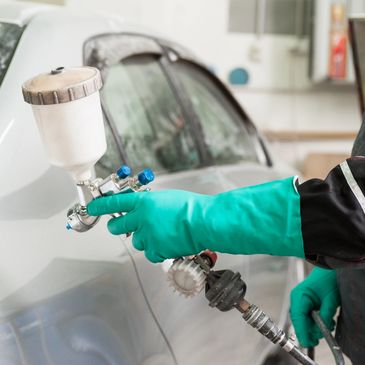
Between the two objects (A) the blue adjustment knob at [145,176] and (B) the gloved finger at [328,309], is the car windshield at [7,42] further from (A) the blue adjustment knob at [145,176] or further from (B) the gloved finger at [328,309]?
(B) the gloved finger at [328,309]

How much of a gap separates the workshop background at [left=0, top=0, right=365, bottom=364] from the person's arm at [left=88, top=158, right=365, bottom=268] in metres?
4.23

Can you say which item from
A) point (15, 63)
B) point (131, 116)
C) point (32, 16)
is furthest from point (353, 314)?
point (32, 16)

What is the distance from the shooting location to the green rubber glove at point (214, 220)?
38.2 inches

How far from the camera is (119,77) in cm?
162

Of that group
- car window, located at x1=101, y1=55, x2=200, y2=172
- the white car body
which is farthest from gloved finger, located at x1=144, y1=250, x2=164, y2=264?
car window, located at x1=101, y1=55, x2=200, y2=172

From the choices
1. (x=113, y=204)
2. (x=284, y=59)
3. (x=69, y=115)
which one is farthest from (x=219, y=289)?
(x=284, y=59)

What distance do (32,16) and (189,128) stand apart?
2.29ft

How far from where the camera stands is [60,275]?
100cm

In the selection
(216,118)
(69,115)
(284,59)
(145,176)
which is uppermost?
(69,115)

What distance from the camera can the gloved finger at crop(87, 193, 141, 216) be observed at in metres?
0.99

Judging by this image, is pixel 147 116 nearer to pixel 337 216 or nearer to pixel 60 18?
pixel 60 18

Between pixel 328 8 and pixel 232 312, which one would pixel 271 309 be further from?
pixel 328 8

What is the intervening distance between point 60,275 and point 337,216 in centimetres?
51

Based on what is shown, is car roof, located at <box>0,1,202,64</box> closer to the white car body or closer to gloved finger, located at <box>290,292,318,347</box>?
the white car body
